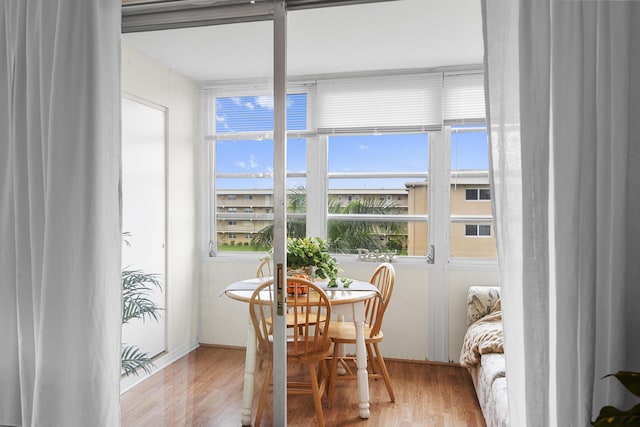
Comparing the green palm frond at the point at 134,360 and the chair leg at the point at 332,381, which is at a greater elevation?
the green palm frond at the point at 134,360

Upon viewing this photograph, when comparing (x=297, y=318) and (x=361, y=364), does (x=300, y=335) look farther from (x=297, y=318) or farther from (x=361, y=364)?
(x=361, y=364)

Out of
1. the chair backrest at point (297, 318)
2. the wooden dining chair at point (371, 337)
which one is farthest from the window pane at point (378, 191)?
the chair backrest at point (297, 318)

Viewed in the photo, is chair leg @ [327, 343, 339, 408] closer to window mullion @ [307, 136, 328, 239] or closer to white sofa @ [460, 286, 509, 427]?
white sofa @ [460, 286, 509, 427]

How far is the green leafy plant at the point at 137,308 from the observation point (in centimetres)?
250

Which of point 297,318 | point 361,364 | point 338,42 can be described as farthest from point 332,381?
point 338,42

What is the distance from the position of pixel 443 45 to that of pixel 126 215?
264 cm

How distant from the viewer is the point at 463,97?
4.28m

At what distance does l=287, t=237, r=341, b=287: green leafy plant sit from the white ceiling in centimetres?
133

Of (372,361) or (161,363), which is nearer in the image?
(161,363)

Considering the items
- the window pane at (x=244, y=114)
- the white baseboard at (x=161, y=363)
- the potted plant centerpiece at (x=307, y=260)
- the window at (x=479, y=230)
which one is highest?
the window pane at (x=244, y=114)

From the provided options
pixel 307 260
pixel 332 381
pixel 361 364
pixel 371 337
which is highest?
pixel 307 260

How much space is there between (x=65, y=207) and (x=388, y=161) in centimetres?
296

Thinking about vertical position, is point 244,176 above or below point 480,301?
above

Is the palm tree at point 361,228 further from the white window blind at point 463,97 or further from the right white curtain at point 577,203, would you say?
the right white curtain at point 577,203
